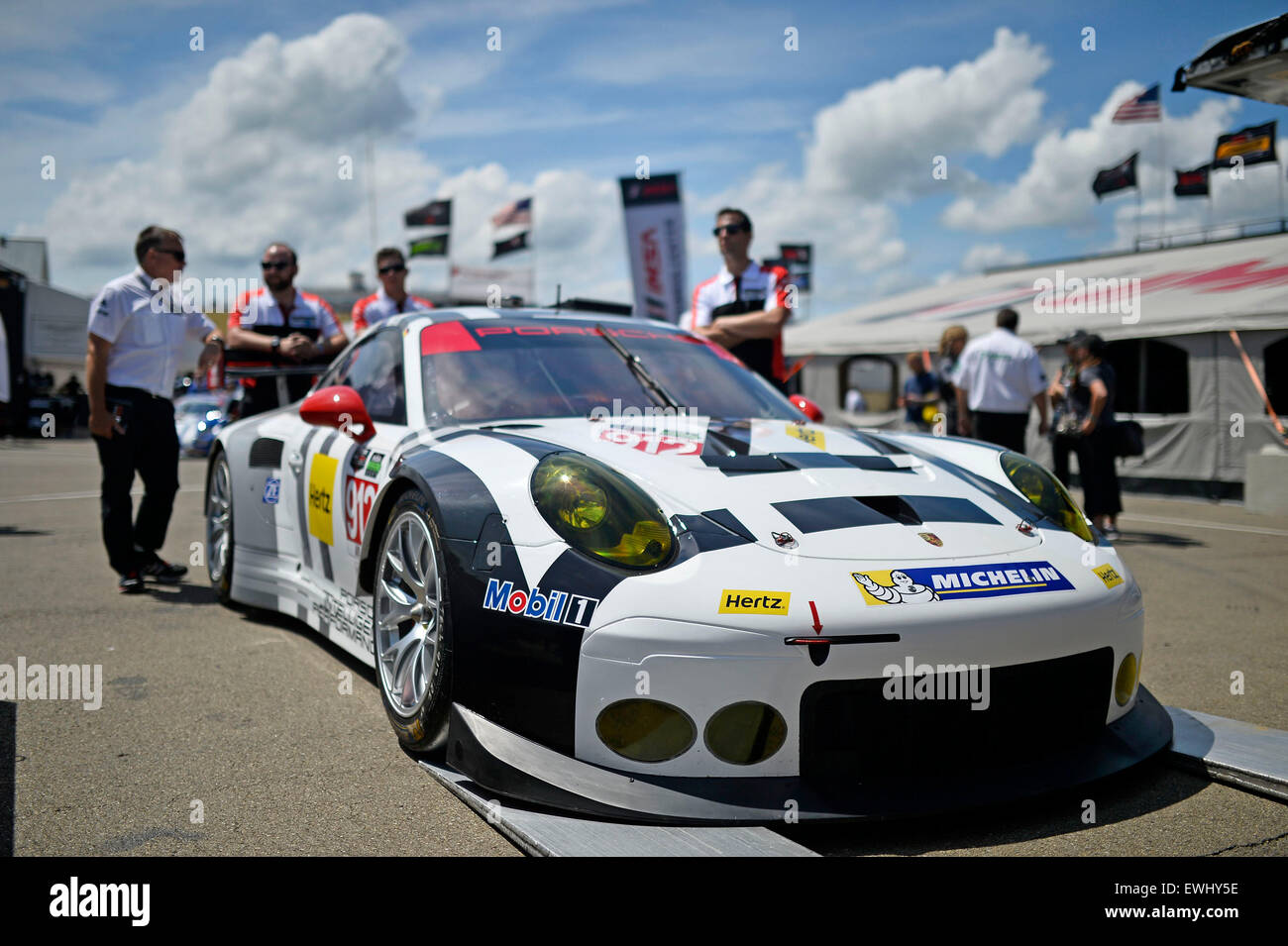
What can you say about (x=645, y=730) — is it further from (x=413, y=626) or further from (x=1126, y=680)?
(x=1126, y=680)

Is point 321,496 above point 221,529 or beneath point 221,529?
above

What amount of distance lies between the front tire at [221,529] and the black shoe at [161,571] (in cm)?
51

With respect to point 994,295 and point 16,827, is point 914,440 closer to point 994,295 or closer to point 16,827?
point 16,827

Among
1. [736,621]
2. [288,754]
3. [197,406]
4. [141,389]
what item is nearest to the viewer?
[736,621]

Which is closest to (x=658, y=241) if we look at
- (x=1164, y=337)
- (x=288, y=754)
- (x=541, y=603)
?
(x=1164, y=337)

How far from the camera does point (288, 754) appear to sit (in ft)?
9.41

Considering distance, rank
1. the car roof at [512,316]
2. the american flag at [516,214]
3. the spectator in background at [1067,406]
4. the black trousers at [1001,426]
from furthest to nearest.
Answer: the american flag at [516,214], the spectator in background at [1067,406], the black trousers at [1001,426], the car roof at [512,316]

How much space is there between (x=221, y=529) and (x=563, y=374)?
2.21 meters

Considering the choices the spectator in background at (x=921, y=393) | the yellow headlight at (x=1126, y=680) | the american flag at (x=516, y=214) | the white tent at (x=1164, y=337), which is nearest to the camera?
the yellow headlight at (x=1126, y=680)

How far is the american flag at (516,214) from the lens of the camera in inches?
1023

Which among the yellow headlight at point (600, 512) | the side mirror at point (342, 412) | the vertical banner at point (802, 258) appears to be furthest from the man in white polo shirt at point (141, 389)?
the vertical banner at point (802, 258)

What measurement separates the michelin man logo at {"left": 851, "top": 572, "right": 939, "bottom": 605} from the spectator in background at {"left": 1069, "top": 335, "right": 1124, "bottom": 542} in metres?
6.15

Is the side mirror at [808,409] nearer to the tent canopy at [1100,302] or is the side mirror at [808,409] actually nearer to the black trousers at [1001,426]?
the black trousers at [1001,426]

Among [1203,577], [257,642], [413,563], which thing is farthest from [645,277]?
[413,563]
